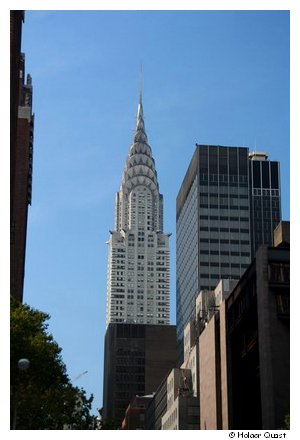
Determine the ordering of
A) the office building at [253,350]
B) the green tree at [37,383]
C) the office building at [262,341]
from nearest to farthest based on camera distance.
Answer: the green tree at [37,383]
the office building at [262,341]
the office building at [253,350]

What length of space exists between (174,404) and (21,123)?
66.4 meters

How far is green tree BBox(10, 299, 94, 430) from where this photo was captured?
2660 inches

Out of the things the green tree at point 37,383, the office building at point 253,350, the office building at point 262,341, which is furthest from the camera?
the office building at point 253,350

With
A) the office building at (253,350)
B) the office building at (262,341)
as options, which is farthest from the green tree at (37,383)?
the office building at (253,350)

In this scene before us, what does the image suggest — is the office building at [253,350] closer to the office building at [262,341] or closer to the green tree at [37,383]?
the office building at [262,341]

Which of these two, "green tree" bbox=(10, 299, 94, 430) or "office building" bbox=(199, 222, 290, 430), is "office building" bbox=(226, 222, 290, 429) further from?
"green tree" bbox=(10, 299, 94, 430)

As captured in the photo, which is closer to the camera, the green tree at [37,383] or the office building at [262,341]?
the green tree at [37,383]

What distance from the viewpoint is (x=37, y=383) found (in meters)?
69.3

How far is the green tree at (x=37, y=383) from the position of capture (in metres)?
67.6

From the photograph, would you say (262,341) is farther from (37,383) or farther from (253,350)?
(37,383)
